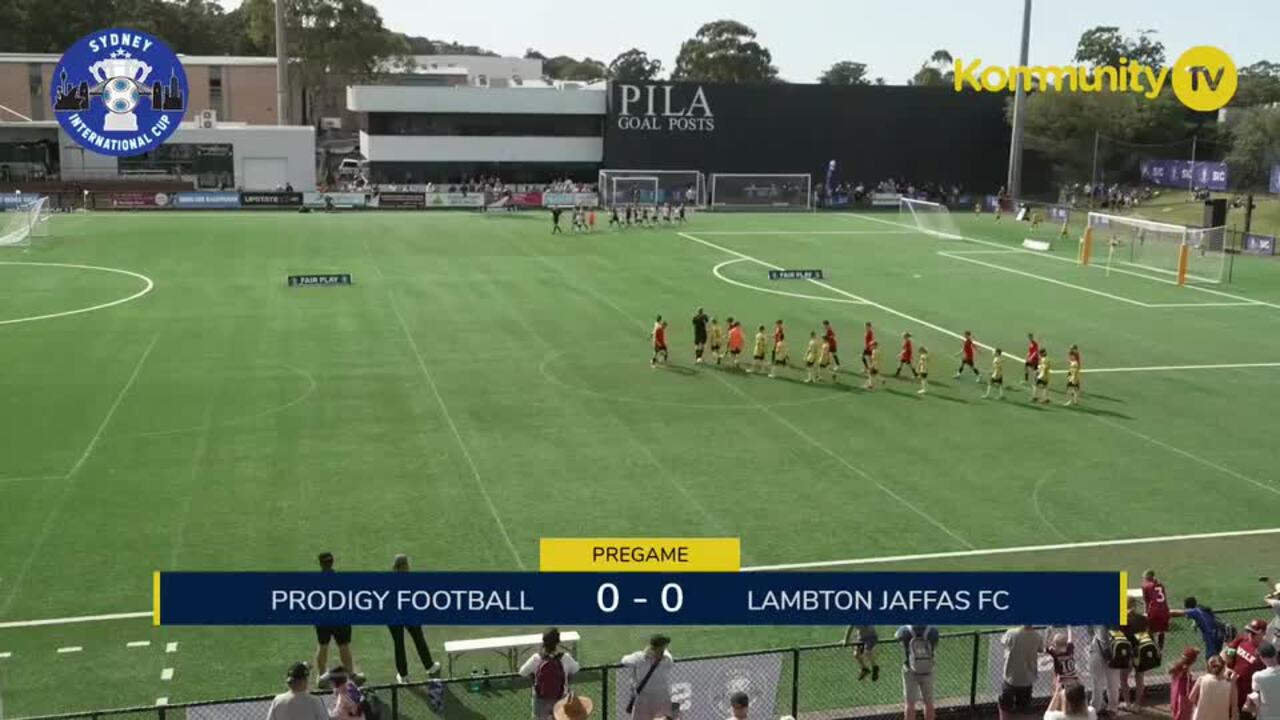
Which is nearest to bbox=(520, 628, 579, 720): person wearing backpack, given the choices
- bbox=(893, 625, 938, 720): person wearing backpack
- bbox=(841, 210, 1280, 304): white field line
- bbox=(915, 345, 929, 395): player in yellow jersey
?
bbox=(893, 625, 938, 720): person wearing backpack

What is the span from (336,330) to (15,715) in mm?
24178

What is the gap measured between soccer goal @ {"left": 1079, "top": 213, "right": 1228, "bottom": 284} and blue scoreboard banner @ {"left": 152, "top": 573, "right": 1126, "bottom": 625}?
Result: 1627 inches

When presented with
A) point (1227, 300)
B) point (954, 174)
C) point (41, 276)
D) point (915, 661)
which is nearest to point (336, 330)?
point (41, 276)

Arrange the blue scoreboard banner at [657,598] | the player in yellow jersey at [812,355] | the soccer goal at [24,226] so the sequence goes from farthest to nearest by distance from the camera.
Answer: the soccer goal at [24,226] < the player in yellow jersey at [812,355] < the blue scoreboard banner at [657,598]

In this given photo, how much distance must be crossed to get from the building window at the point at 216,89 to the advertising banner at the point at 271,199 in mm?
27669

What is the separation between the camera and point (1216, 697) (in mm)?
11828

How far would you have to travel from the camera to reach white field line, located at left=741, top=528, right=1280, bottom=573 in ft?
64.0

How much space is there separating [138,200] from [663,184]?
117 ft

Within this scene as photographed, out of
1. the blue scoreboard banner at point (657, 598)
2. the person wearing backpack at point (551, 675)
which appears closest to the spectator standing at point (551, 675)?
the person wearing backpack at point (551, 675)

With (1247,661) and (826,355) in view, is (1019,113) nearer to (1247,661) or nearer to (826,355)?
(826,355)

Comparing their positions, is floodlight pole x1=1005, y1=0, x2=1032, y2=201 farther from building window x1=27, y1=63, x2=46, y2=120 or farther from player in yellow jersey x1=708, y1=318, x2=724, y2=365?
building window x1=27, y1=63, x2=46, y2=120

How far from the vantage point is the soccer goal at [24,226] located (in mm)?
56625

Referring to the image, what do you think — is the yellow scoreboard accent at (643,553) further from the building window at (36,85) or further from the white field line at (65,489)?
the building window at (36,85)

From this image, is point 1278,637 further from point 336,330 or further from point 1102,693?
point 336,330
